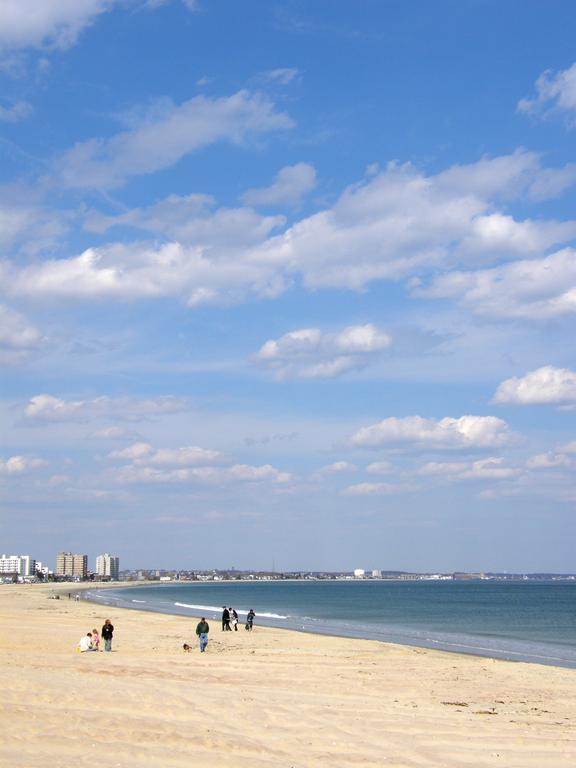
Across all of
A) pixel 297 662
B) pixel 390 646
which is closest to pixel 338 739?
pixel 297 662

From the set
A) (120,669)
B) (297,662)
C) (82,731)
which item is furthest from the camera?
(297,662)

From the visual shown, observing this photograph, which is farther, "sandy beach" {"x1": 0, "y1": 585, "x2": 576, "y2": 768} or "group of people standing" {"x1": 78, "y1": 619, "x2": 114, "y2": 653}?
"group of people standing" {"x1": 78, "y1": 619, "x2": 114, "y2": 653}

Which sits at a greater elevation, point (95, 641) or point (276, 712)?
point (276, 712)

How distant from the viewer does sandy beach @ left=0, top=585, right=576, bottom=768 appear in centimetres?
1285

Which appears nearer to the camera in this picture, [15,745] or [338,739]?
[15,745]

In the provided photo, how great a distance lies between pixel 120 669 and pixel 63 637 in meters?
17.5

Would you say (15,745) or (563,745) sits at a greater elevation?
(15,745)

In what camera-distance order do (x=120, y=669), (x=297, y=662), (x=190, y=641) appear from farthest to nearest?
(x=190, y=641)
(x=297, y=662)
(x=120, y=669)

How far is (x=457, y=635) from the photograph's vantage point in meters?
53.8

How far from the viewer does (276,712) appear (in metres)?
16.8

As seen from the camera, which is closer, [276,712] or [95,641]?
[276,712]

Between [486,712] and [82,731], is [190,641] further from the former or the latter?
[82,731]

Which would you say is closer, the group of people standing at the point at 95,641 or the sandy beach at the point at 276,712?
the sandy beach at the point at 276,712

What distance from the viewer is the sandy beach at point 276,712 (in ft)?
42.2
